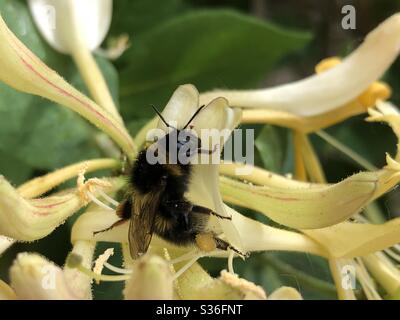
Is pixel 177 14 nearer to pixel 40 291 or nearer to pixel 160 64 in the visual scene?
pixel 160 64

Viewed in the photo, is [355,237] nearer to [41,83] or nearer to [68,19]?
[41,83]

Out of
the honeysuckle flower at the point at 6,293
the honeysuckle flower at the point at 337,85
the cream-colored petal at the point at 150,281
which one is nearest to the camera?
the cream-colored petal at the point at 150,281

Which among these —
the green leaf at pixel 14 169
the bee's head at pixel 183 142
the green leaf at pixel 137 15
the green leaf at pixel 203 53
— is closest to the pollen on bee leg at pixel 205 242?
the bee's head at pixel 183 142

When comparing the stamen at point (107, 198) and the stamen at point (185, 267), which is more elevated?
the stamen at point (107, 198)

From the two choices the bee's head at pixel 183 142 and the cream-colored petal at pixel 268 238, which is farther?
the cream-colored petal at pixel 268 238

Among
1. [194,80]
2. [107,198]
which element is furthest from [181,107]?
[194,80]

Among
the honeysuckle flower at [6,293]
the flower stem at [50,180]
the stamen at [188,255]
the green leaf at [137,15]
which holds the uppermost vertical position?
the green leaf at [137,15]

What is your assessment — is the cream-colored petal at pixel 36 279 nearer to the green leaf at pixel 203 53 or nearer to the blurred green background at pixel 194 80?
the blurred green background at pixel 194 80
